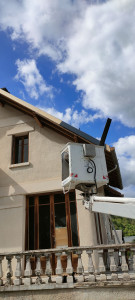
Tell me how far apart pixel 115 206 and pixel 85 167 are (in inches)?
63.0

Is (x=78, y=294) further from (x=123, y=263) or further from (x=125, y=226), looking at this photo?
(x=125, y=226)

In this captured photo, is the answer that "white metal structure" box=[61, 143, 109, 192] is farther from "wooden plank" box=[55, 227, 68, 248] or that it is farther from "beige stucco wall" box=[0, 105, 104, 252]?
"wooden plank" box=[55, 227, 68, 248]

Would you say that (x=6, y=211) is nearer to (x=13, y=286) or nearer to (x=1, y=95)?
(x=13, y=286)

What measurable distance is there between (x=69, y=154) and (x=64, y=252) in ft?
8.46

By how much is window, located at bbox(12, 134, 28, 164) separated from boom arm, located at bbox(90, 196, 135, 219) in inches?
237

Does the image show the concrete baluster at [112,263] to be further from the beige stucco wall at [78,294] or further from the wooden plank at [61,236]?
the wooden plank at [61,236]

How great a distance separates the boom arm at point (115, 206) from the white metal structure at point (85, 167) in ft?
2.85

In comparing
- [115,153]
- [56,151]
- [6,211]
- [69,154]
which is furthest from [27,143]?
[69,154]

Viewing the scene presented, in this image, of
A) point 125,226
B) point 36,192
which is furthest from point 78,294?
Result: point 125,226

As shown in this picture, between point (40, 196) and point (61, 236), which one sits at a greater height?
point (40, 196)

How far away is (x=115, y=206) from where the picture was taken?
3.57 meters

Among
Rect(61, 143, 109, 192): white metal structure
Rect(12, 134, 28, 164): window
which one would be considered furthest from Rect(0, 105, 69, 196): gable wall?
Rect(61, 143, 109, 192): white metal structure

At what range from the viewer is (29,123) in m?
9.99

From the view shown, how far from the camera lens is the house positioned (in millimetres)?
7715
